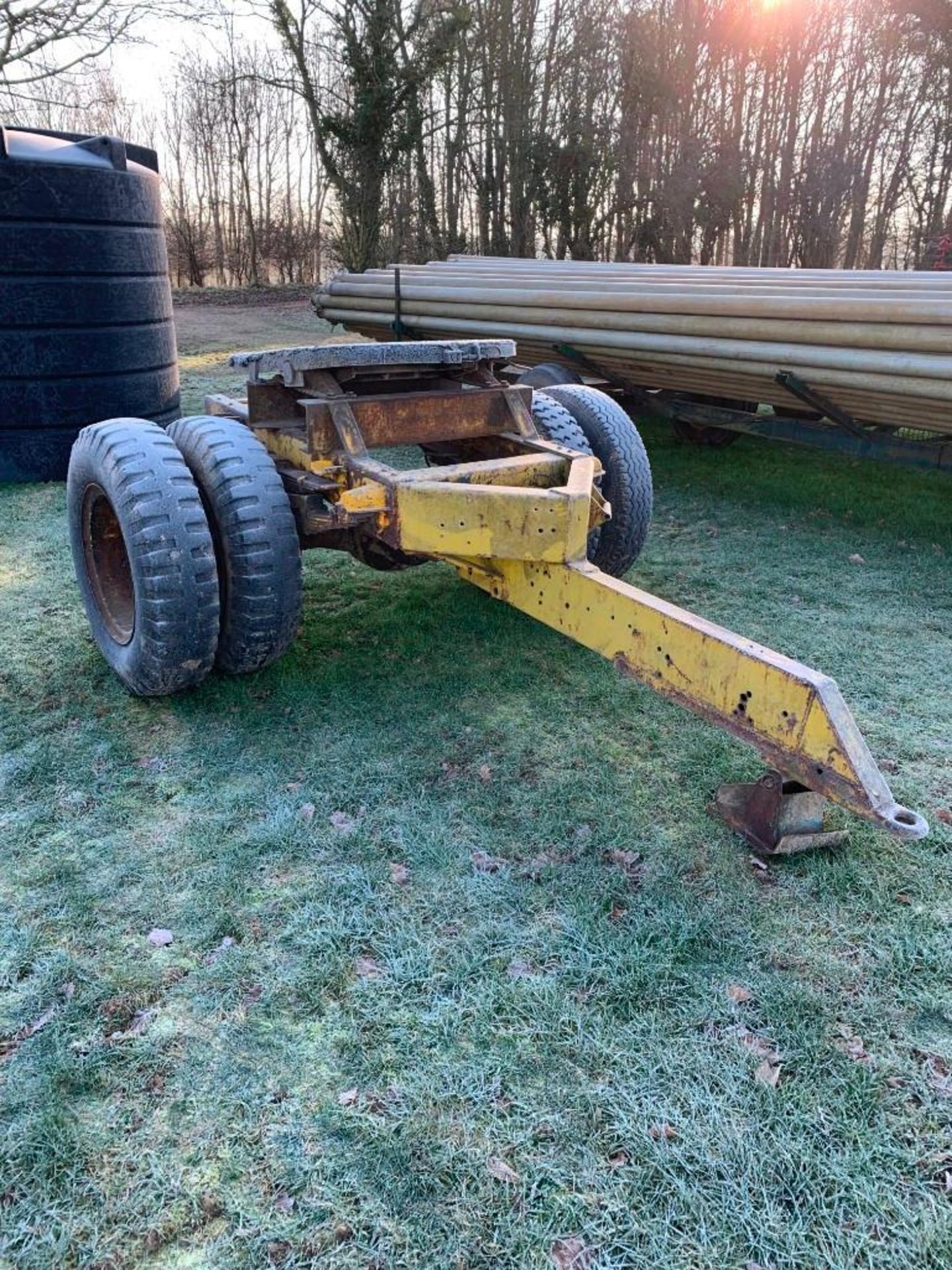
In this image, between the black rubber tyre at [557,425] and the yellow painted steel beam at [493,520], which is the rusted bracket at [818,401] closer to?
the black rubber tyre at [557,425]

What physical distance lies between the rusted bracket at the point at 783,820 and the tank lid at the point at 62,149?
5.96 meters

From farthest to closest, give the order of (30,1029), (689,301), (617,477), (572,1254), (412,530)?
1. (689,301)
2. (617,477)
3. (412,530)
4. (30,1029)
5. (572,1254)

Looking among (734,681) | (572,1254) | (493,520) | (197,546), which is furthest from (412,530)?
(572,1254)

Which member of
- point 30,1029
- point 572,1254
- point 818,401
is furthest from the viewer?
point 818,401

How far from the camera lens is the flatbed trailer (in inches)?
97.5

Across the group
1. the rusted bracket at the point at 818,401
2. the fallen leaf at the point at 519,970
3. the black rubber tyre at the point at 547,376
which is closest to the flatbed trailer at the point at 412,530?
the fallen leaf at the point at 519,970

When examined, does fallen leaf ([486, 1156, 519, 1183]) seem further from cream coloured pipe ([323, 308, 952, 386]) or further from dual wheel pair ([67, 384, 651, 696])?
cream coloured pipe ([323, 308, 952, 386])

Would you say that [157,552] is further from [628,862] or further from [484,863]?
[628,862]

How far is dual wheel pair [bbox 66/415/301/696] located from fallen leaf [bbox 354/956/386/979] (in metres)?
1.46

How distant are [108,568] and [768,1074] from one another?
323 cm

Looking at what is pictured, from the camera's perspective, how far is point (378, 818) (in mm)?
2992

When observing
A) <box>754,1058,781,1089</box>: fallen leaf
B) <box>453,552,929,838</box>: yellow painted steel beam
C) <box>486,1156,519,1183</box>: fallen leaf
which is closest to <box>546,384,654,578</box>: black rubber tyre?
<box>453,552,929,838</box>: yellow painted steel beam

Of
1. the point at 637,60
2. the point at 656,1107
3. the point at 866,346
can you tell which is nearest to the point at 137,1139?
the point at 656,1107

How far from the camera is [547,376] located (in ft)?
21.3
